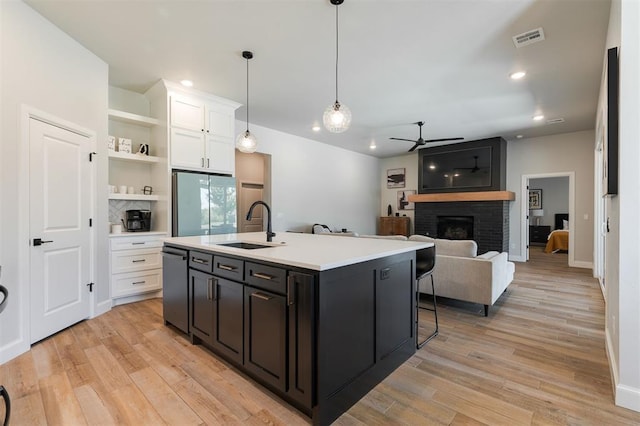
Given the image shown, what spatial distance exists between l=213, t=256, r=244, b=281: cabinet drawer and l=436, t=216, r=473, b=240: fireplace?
6626mm

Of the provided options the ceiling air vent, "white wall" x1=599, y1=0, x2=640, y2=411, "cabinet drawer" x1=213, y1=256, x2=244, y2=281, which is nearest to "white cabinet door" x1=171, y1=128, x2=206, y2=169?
"cabinet drawer" x1=213, y1=256, x2=244, y2=281

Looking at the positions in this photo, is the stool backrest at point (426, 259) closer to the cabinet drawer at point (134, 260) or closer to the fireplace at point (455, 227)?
the cabinet drawer at point (134, 260)

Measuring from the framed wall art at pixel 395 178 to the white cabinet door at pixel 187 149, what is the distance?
20.7 ft

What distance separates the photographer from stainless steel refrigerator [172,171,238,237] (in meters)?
3.92

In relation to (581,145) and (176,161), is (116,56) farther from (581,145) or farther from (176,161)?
(581,145)

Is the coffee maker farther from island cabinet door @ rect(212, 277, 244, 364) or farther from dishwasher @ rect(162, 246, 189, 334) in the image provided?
island cabinet door @ rect(212, 277, 244, 364)

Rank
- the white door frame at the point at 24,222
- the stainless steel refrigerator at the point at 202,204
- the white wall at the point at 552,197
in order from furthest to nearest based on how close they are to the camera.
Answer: the white wall at the point at 552,197
the stainless steel refrigerator at the point at 202,204
the white door frame at the point at 24,222

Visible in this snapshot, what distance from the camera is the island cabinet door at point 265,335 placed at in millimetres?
1719

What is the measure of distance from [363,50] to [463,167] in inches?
203

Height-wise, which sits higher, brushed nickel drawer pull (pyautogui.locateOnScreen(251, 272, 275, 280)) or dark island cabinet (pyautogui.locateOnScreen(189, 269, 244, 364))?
brushed nickel drawer pull (pyautogui.locateOnScreen(251, 272, 275, 280))

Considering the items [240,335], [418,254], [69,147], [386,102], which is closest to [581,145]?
[386,102]

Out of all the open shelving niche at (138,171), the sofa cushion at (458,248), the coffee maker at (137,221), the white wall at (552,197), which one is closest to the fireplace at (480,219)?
the sofa cushion at (458,248)

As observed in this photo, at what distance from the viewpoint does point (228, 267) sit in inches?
83.7

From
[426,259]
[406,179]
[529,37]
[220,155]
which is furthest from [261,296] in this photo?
[406,179]
